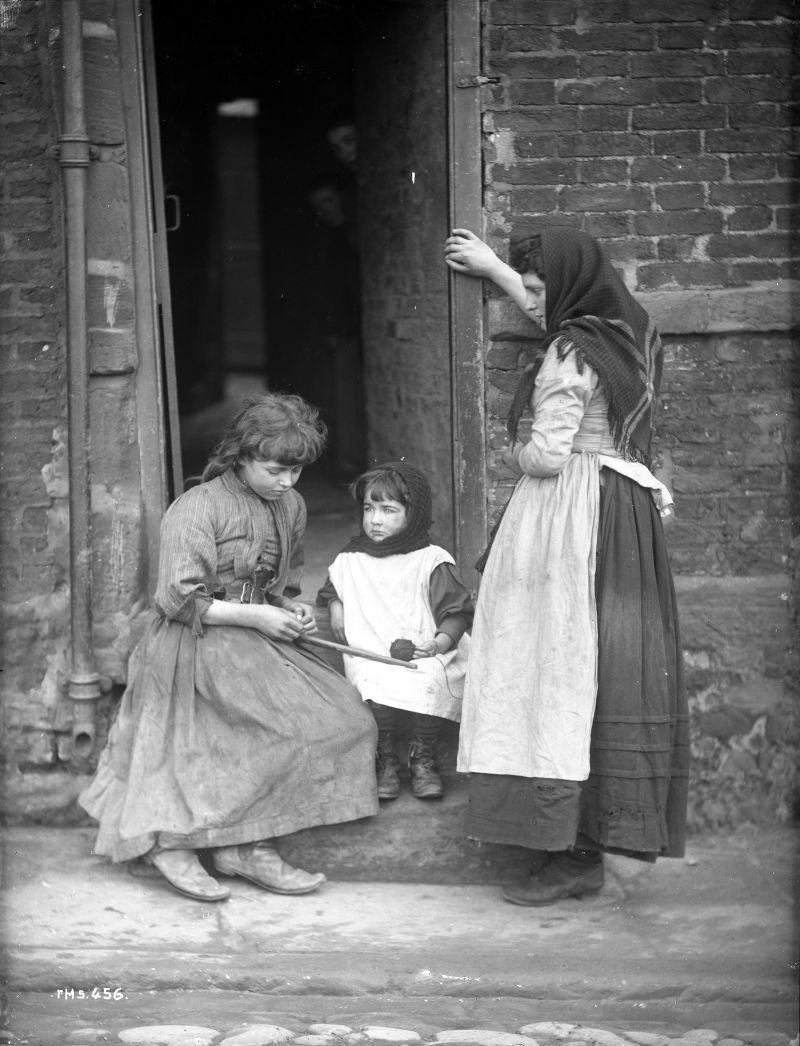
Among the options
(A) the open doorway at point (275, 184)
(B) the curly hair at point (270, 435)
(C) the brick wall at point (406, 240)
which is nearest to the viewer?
(B) the curly hair at point (270, 435)

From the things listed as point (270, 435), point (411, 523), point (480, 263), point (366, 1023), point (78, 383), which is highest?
point (480, 263)

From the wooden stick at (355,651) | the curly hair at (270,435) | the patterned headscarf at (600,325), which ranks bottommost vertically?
the wooden stick at (355,651)

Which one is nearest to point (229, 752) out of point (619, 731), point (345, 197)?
point (619, 731)

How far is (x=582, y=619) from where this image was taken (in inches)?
157

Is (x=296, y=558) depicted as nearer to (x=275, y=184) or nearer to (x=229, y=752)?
(x=229, y=752)

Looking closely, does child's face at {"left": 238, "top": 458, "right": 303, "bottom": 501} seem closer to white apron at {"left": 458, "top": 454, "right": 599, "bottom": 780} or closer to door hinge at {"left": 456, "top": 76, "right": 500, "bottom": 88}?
white apron at {"left": 458, "top": 454, "right": 599, "bottom": 780}

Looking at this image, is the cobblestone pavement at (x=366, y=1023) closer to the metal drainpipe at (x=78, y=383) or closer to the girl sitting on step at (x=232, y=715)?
A: the girl sitting on step at (x=232, y=715)

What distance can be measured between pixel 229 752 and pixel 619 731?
1.28m

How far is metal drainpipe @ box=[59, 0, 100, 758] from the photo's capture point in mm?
4332

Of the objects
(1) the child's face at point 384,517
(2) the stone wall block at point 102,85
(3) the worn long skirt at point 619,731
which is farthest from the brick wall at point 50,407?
(3) the worn long skirt at point 619,731

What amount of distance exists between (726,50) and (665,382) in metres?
1.17

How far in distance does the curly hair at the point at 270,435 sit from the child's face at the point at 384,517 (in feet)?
1.08

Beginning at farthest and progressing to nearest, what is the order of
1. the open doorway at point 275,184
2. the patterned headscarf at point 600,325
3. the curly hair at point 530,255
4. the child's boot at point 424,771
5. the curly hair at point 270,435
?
1. the open doorway at point 275,184
2. the child's boot at point 424,771
3. the curly hair at point 530,255
4. the curly hair at point 270,435
5. the patterned headscarf at point 600,325

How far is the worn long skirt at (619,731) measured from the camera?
13.1ft
